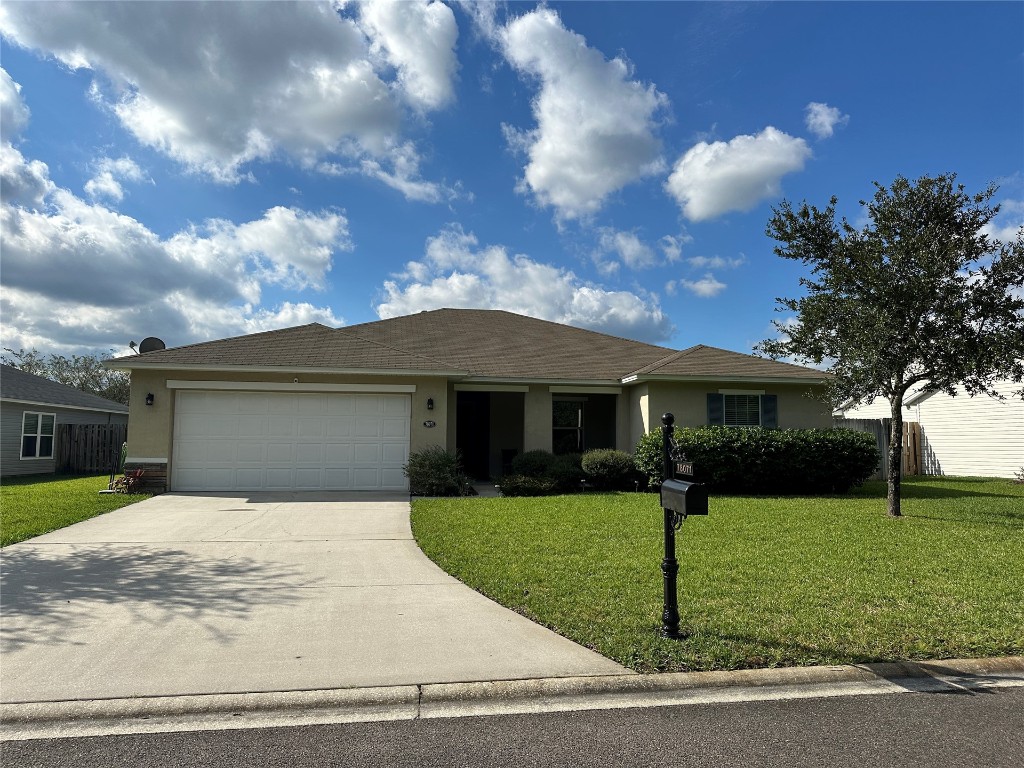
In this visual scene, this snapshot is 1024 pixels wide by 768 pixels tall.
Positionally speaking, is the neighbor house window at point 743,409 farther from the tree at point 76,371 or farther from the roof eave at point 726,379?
the tree at point 76,371

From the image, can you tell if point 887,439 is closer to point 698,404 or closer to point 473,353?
point 698,404

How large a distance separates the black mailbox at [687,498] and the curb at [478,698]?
105 cm

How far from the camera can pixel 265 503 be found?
39.0 ft

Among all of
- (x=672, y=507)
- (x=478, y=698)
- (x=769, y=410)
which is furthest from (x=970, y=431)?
(x=478, y=698)

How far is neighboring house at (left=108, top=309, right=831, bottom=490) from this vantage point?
1358 cm

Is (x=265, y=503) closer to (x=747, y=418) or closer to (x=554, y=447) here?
(x=554, y=447)

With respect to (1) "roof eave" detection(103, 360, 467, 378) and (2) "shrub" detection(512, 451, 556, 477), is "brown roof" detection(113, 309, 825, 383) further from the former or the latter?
(2) "shrub" detection(512, 451, 556, 477)

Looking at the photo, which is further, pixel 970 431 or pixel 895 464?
pixel 970 431

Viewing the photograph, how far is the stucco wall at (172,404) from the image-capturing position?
13.4 meters

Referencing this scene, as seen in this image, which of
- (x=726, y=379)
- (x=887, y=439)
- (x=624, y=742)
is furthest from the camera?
(x=887, y=439)

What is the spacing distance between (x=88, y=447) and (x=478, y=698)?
73.0 ft

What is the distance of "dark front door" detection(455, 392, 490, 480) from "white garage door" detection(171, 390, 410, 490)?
14.2ft

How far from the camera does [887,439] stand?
63.6ft

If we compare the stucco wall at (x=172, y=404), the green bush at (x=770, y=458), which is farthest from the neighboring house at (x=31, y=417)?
the green bush at (x=770, y=458)
